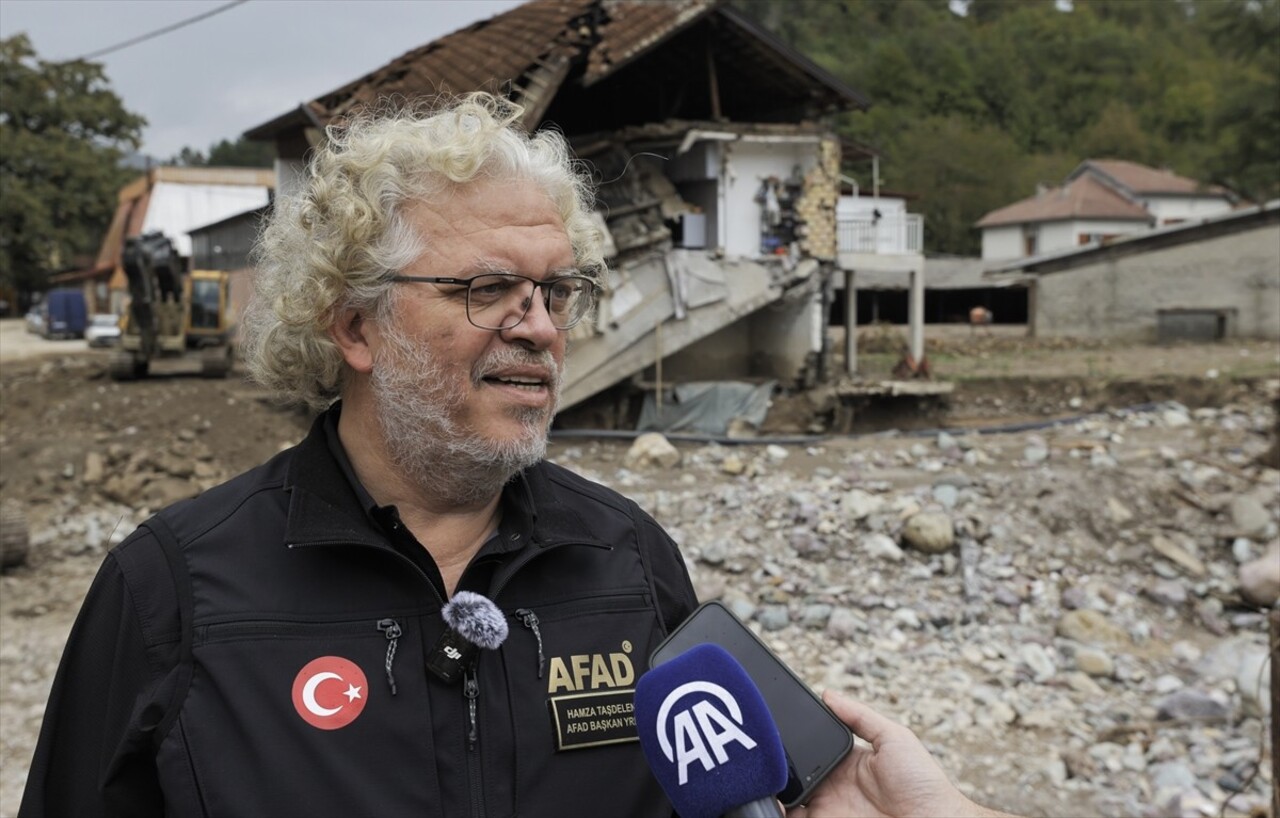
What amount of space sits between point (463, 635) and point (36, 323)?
47321mm

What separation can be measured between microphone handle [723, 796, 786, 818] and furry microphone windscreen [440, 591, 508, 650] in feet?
1.64

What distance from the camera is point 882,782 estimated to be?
1.53 meters

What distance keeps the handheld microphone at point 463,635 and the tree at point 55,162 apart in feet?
149

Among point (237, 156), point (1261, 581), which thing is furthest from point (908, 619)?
point (237, 156)

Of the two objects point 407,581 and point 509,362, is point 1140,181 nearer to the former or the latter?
point 509,362

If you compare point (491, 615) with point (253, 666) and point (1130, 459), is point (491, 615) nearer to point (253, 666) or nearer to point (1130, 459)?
point (253, 666)

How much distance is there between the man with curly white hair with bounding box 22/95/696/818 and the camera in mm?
1577

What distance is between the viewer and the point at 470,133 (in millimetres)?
1873

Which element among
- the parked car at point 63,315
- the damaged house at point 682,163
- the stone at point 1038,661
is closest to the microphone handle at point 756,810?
the stone at point 1038,661

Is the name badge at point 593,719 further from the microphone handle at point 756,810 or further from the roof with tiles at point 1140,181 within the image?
the roof with tiles at point 1140,181

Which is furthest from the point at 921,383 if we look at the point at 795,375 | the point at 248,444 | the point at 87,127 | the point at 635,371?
the point at 87,127

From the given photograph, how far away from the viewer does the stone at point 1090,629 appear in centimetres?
827

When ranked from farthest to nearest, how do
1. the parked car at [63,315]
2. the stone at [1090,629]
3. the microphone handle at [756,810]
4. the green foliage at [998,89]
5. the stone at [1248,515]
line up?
the green foliage at [998,89] → the parked car at [63,315] → the stone at [1248,515] → the stone at [1090,629] → the microphone handle at [756,810]

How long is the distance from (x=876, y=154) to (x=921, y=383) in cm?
746
